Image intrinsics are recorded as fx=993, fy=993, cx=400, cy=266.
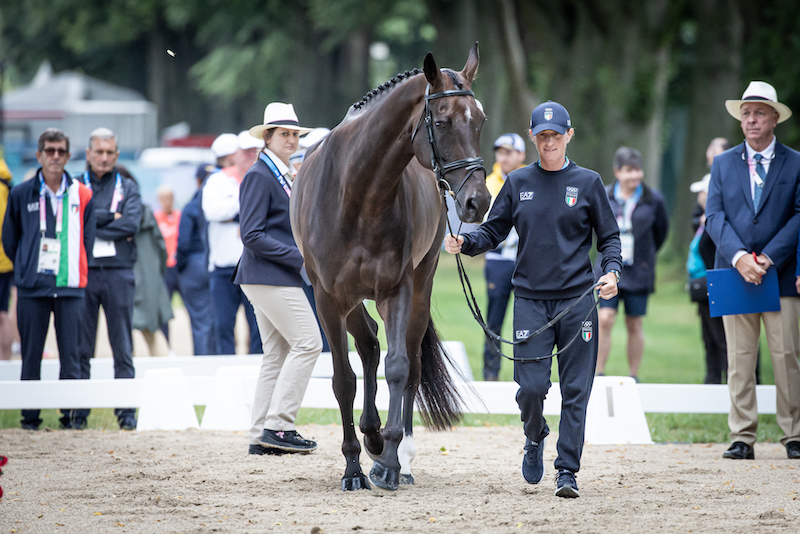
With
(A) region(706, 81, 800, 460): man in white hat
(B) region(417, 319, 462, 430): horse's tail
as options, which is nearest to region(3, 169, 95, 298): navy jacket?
(B) region(417, 319, 462, 430): horse's tail

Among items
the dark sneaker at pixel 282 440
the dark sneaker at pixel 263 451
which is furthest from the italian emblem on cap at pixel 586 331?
the dark sneaker at pixel 263 451

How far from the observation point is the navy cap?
532 centimetres

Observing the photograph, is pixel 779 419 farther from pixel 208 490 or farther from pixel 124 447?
pixel 124 447

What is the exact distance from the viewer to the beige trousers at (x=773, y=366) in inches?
267

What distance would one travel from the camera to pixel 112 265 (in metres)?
8.38

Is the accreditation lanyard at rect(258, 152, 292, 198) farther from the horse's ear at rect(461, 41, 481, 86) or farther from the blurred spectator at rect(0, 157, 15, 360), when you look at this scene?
the blurred spectator at rect(0, 157, 15, 360)

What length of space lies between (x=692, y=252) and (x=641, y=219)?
2.06ft

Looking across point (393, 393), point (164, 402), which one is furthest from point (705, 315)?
point (164, 402)

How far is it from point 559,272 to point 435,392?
1.74m

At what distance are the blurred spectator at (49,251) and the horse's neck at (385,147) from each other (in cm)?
323

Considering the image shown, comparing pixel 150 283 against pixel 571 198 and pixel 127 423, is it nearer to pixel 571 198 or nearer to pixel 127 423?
pixel 127 423

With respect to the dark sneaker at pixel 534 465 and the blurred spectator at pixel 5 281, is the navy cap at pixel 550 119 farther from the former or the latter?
the blurred spectator at pixel 5 281

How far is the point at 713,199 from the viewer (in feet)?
23.0

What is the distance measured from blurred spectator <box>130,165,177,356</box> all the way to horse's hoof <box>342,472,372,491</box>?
16.1ft
